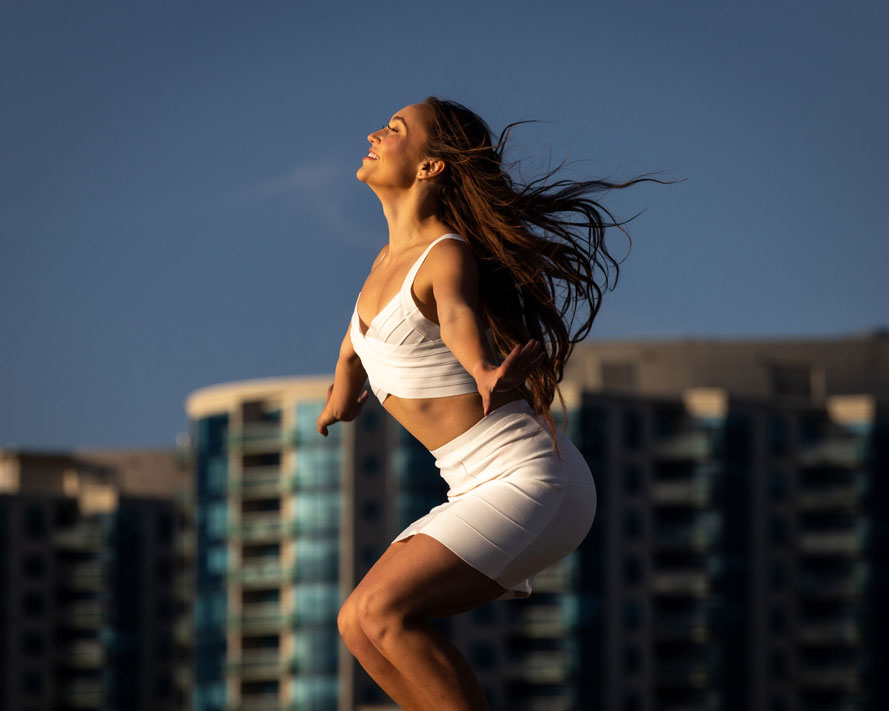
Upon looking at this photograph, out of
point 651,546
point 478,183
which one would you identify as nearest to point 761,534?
point 651,546

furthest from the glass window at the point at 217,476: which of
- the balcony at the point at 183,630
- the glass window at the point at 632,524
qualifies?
the glass window at the point at 632,524

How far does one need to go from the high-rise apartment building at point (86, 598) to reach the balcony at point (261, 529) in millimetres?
19431

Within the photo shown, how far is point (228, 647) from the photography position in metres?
97.3

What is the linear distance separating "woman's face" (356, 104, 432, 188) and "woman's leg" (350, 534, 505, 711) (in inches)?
68.3

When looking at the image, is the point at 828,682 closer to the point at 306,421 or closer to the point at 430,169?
the point at 306,421

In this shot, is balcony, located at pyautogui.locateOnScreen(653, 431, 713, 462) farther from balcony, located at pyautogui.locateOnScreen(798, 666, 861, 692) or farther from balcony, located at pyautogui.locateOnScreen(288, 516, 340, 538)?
balcony, located at pyautogui.locateOnScreen(288, 516, 340, 538)

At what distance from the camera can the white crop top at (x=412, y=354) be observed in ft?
23.1

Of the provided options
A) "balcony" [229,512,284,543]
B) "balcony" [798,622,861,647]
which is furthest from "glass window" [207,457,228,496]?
"balcony" [798,622,861,647]

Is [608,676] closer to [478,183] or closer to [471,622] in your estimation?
[471,622]

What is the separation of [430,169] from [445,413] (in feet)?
3.79

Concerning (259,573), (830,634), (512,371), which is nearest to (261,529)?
(259,573)

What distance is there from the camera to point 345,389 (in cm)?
805

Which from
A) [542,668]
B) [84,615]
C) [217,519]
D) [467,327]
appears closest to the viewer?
[467,327]

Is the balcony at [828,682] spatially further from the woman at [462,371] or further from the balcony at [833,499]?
the woman at [462,371]
